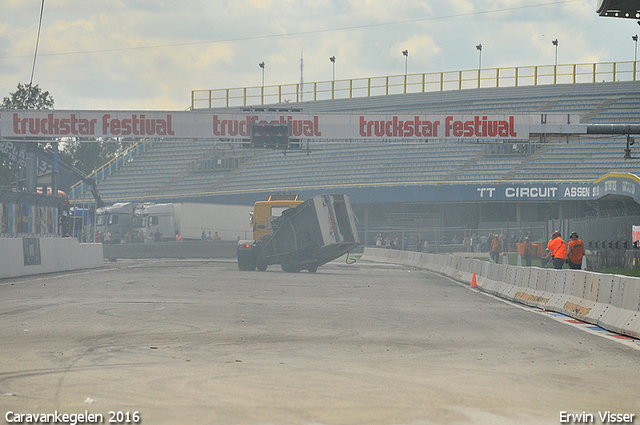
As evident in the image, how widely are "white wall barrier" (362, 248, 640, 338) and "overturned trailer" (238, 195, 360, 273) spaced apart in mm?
4940

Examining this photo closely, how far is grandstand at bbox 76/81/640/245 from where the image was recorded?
54844 millimetres

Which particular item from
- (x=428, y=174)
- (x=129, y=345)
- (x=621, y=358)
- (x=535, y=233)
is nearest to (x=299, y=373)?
(x=129, y=345)

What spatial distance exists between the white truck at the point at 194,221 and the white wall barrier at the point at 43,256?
19881 millimetres

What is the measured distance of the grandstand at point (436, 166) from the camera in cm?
5484

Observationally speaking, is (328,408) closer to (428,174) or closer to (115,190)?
(428,174)

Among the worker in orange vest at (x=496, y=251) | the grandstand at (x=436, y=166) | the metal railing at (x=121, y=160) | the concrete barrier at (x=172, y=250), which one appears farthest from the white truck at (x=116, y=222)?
the worker in orange vest at (x=496, y=251)

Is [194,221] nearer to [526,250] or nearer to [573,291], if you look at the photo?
[526,250]

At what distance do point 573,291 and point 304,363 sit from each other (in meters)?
9.06

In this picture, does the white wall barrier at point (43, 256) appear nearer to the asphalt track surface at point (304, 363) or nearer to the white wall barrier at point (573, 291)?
the asphalt track surface at point (304, 363)

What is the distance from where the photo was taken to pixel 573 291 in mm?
16141

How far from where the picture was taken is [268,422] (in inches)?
230

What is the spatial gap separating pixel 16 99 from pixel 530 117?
7423cm

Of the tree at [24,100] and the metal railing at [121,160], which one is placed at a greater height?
the tree at [24,100]

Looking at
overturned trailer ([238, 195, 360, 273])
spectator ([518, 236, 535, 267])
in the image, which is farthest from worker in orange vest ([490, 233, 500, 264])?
overturned trailer ([238, 195, 360, 273])
